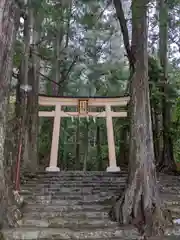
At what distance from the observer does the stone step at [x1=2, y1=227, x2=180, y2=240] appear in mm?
3896

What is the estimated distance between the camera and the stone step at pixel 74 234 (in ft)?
12.8

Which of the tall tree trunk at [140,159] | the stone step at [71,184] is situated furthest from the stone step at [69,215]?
the stone step at [71,184]

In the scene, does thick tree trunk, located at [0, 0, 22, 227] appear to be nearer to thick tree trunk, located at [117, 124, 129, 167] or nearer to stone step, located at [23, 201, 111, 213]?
stone step, located at [23, 201, 111, 213]

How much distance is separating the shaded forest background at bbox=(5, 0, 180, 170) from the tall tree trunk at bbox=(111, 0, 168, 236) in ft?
6.48

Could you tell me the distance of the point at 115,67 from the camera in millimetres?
10734

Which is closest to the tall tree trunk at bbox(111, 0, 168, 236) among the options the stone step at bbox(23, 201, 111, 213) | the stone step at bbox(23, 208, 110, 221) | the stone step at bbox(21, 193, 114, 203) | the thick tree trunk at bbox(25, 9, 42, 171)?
the stone step at bbox(23, 208, 110, 221)

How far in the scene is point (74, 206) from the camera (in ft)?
16.3

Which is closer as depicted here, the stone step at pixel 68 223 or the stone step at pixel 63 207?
Result: the stone step at pixel 68 223

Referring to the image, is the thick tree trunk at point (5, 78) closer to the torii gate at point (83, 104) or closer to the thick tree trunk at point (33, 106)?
the thick tree trunk at point (33, 106)

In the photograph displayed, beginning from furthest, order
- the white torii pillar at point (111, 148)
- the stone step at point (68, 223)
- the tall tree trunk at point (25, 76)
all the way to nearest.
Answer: the white torii pillar at point (111, 148), the tall tree trunk at point (25, 76), the stone step at point (68, 223)

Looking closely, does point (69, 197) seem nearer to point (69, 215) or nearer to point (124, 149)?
point (69, 215)

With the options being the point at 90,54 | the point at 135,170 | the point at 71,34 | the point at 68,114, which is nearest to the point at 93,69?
the point at 90,54

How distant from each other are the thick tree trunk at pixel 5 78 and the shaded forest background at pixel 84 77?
252 centimetres

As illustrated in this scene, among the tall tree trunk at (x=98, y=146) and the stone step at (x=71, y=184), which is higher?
the tall tree trunk at (x=98, y=146)
